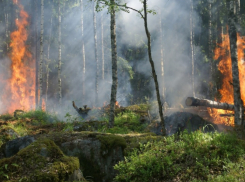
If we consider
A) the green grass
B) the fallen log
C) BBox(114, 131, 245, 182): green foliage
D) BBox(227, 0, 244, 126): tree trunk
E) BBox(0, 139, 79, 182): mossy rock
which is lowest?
the green grass

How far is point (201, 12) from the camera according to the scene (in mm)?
26828

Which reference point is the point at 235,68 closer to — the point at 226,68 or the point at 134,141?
the point at 134,141

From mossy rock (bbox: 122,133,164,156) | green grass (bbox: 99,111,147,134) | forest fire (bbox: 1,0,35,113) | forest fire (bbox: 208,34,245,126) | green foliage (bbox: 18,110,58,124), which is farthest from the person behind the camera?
forest fire (bbox: 1,0,35,113)

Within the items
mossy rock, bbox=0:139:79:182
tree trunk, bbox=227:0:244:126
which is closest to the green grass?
tree trunk, bbox=227:0:244:126

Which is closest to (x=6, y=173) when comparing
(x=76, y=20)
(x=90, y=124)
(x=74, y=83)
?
(x=90, y=124)

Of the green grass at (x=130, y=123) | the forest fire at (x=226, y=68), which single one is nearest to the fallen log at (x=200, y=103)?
the forest fire at (x=226, y=68)

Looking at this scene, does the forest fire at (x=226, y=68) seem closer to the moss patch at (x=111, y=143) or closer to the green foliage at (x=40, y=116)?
the moss patch at (x=111, y=143)

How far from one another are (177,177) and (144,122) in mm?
8781

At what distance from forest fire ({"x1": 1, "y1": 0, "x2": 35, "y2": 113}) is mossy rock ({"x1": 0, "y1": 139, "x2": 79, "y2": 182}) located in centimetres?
2547

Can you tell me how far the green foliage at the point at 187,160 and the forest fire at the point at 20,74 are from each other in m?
25.7

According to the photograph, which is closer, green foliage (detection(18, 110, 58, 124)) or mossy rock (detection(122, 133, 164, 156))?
mossy rock (detection(122, 133, 164, 156))

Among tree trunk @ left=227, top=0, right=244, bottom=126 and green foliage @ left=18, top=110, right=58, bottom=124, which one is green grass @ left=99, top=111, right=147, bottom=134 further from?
tree trunk @ left=227, top=0, right=244, bottom=126

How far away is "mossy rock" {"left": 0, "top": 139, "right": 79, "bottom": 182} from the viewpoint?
3.49 metres

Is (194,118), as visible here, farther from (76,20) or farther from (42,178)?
(76,20)
